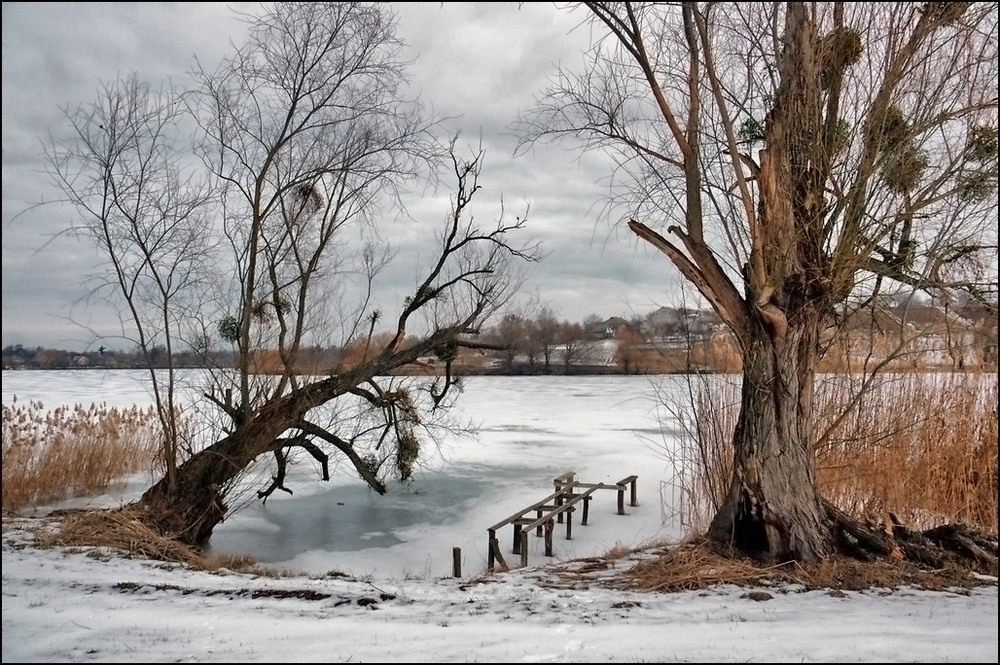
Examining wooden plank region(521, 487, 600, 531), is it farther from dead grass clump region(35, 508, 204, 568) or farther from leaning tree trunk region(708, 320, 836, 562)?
dead grass clump region(35, 508, 204, 568)

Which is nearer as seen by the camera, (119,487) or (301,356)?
(301,356)

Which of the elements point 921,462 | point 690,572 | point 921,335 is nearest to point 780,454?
point 690,572

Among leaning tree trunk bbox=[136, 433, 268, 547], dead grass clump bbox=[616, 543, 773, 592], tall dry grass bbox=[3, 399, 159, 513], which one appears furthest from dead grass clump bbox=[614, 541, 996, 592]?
tall dry grass bbox=[3, 399, 159, 513]

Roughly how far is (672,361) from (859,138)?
3.35 m

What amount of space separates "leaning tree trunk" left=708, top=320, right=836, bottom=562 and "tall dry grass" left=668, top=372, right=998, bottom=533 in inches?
71.0

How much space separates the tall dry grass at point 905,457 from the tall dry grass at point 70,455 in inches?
278

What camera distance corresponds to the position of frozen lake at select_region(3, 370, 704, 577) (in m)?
9.37

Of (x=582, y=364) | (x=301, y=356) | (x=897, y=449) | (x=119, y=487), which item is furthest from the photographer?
(x=582, y=364)

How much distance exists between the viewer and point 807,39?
5.64 meters

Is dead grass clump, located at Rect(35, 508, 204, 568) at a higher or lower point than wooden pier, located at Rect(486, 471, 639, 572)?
higher

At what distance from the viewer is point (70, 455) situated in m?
10.4

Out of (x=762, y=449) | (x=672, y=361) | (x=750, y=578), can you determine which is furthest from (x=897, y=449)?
(x=750, y=578)

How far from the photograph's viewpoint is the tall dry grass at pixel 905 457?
7930 mm

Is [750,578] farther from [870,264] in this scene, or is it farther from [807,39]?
[807,39]
